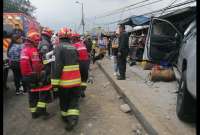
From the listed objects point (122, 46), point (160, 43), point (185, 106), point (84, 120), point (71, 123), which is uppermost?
point (160, 43)

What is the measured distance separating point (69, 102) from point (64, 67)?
70 centimetres

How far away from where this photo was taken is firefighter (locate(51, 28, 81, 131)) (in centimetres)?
683

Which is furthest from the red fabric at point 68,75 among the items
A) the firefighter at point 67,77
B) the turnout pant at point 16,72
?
the turnout pant at point 16,72

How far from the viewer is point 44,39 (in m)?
8.05

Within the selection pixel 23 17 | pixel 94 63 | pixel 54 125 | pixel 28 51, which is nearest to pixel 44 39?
pixel 28 51

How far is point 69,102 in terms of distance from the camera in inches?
279

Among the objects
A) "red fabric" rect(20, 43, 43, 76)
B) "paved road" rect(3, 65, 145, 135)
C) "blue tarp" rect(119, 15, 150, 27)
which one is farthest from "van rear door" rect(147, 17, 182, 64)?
"blue tarp" rect(119, 15, 150, 27)

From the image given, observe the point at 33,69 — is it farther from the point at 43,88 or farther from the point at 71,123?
the point at 71,123

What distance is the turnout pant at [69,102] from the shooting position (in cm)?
693

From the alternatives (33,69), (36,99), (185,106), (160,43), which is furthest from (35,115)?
(160,43)

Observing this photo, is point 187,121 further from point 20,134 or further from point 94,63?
point 94,63

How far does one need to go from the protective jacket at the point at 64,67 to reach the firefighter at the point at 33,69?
0.80m

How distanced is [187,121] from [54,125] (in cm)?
251

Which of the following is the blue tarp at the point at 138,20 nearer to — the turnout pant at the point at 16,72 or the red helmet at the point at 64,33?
the turnout pant at the point at 16,72
